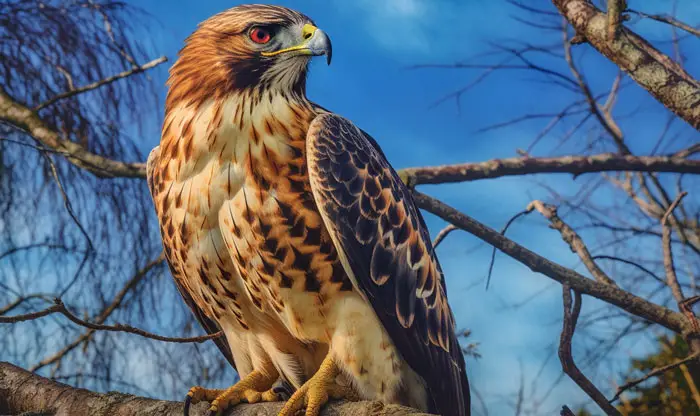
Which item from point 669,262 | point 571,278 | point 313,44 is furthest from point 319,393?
point 669,262

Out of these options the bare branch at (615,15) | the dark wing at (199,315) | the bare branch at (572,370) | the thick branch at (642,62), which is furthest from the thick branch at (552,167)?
the dark wing at (199,315)

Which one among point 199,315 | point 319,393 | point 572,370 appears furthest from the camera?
point 572,370

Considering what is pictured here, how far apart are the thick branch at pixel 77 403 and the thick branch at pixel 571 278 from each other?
1553 millimetres

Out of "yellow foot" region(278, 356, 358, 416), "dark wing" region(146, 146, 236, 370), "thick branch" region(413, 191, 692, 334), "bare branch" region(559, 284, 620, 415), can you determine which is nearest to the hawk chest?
"yellow foot" region(278, 356, 358, 416)

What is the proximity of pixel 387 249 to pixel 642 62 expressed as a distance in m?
1.62

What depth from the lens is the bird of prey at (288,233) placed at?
2.22m

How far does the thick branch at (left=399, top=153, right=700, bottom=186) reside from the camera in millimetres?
3711

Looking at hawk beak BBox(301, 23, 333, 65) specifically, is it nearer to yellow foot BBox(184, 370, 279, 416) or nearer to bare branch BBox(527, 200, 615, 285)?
yellow foot BBox(184, 370, 279, 416)

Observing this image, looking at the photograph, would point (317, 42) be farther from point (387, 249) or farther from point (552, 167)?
point (552, 167)

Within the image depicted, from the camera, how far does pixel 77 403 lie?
2.25 meters

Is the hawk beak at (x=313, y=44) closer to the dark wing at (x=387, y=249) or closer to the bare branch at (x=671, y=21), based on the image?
the dark wing at (x=387, y=249)

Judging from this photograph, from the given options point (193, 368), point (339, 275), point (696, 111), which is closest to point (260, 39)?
point (339, 275)

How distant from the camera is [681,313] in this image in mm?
3424

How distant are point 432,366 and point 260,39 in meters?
1.16
